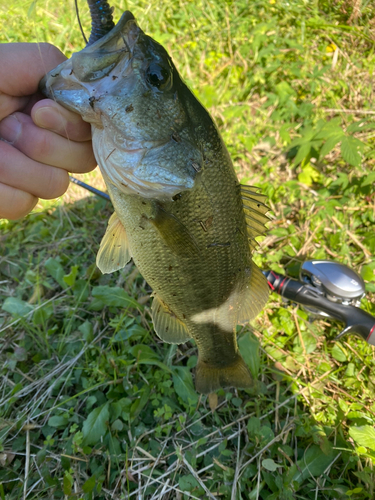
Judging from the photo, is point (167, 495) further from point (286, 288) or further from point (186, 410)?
point (286, 288)

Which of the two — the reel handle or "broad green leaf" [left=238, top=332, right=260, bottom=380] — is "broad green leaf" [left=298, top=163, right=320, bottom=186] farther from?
"broad green leaf" [left=238, top=332, right=260, bottom=380]

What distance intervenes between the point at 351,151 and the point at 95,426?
3.05 m

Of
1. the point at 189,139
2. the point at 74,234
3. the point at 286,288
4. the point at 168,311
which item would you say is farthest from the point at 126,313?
the point at 189,139

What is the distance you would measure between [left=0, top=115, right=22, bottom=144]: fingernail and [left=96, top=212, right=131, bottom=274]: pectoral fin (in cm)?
62

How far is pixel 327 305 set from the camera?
93.5 inches

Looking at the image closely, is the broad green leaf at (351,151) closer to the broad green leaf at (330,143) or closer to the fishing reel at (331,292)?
the broad green leaf at (330,143)

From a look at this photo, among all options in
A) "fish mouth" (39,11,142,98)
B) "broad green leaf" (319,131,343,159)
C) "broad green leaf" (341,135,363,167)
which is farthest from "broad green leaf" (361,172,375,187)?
"fish mouth" (39,11,142,98)

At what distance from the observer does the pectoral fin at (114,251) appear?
165 centimetres

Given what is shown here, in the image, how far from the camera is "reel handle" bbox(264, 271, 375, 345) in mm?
2232

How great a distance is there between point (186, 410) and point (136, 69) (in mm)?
2192

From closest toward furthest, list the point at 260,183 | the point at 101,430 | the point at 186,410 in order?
the point at 101,430, the point at 186,410, the point at 260,183

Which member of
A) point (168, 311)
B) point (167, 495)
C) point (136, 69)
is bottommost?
point (167, 495)

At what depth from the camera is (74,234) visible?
10.1 ft

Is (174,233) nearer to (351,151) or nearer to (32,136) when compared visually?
(32,136)
